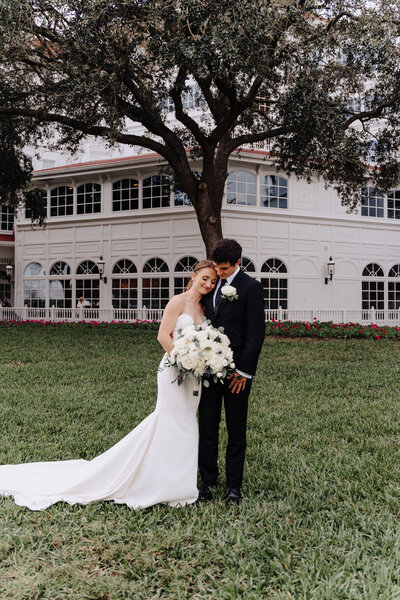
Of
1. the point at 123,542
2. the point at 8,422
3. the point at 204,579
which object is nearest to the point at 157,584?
the point at 204,579

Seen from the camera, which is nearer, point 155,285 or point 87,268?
point 155,285

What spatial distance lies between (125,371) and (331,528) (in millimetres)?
6995

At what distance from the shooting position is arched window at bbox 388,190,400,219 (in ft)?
78.0

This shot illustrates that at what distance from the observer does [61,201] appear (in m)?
24.1

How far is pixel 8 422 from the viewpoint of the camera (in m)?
5.93

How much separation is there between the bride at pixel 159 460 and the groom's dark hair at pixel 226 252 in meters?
0.15

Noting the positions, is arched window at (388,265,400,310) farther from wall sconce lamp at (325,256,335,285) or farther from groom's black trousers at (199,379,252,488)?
groom's black trousers at (199,379,252,488)

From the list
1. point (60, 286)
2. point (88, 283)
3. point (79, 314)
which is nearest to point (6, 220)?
point (60, 286)

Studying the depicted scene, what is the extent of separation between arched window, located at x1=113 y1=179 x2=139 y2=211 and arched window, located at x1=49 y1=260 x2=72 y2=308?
4.16 m

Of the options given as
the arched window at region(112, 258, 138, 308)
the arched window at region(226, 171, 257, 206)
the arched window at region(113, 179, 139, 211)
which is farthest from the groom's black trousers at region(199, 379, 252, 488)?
the arched window at region(113, 179, 139, 211)

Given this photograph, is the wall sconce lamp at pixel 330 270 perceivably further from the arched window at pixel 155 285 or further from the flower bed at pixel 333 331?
the arched window at pixel 155 285

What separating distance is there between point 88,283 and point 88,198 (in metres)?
4.31

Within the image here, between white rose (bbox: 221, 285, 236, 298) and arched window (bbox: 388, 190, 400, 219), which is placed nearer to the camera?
white rose (bbox: 221, 285, 236, 298)

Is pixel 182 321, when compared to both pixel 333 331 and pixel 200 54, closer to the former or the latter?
pixel 200 54
